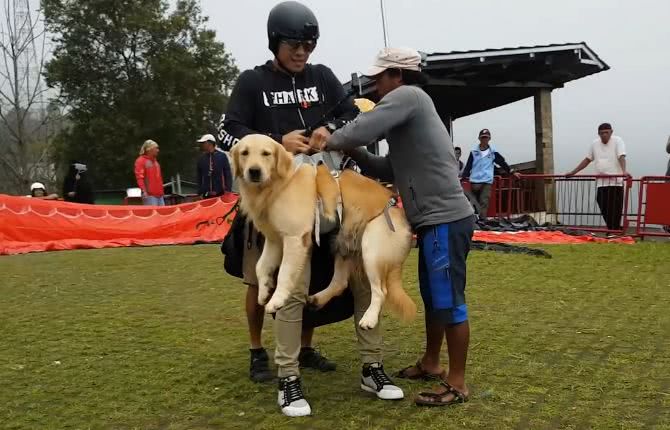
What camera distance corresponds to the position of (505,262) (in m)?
8.36

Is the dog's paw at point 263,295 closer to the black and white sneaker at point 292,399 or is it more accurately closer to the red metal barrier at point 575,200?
the black and white sneaker at point 292,399

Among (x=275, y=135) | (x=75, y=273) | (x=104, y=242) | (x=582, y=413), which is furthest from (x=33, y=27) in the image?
(x=582, y=413)

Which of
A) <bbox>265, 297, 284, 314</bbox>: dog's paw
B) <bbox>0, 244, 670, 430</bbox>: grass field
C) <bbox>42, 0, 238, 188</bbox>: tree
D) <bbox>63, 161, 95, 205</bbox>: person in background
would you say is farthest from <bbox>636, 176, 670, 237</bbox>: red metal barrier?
<bbox>42, 0, 238, 188</bbox>: tree

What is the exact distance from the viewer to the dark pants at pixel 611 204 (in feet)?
37.6

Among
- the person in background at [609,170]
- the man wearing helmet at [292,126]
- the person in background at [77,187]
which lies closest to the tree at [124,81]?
the person in background at [77,187]

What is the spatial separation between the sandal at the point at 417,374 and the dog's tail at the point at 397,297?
0.64 metres

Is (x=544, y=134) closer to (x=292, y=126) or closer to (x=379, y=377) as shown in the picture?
(x=292, y=126)

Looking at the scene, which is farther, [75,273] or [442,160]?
[75,273]

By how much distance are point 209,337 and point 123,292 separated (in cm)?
234

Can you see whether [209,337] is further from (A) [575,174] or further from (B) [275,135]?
(A) [575,174]

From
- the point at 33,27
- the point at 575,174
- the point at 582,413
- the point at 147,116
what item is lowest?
the point at 582,413

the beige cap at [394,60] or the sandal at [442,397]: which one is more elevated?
the beige cap at [394,60]

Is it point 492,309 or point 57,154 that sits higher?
point 57,154

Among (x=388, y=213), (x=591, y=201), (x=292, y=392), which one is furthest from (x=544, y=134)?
(x=292, y=392)
